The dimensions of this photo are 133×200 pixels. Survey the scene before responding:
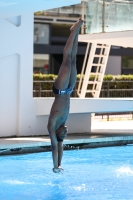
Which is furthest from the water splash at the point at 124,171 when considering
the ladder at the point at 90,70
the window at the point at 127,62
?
the window at the point at 127,62

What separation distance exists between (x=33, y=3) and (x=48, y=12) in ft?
89.6

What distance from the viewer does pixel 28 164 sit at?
12164mm

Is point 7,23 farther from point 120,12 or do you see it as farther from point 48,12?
point 48,12

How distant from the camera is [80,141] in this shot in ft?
48.4

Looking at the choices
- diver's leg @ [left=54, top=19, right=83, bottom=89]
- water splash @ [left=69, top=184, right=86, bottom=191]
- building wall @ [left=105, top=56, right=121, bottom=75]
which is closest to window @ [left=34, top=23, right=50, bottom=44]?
building wall @ [left=105, top=56, right=121, bottom=75]

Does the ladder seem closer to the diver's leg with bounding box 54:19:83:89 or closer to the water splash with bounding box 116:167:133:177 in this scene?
the water splash with bounding box 116:167:133:177

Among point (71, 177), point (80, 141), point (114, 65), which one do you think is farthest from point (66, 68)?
point (114, 65)

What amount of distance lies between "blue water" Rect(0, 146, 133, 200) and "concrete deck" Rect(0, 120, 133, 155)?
296 mm

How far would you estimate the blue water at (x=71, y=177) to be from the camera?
9047 mm

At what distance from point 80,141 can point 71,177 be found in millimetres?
4289

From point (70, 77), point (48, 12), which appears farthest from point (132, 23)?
point (48, 12)

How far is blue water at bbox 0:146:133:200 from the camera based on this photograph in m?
9.05

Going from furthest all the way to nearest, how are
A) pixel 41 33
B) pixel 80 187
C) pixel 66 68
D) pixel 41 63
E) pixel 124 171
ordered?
pixel 41 63
pixel 41 33
pixel 124 171
pixel 80 187
pixel 66 68

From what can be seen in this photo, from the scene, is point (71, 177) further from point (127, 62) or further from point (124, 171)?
point (127, 62)
